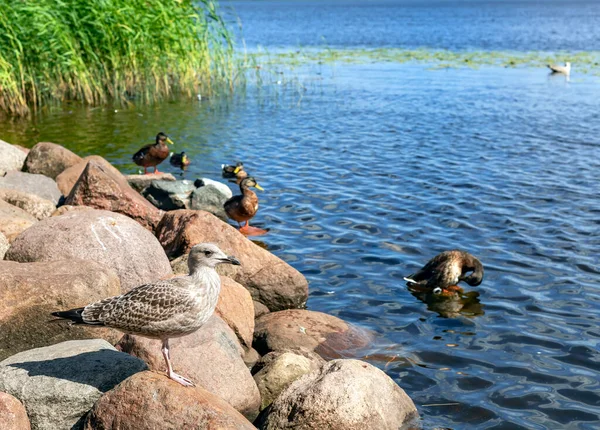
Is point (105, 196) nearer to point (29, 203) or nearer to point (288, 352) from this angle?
point (29, 203)

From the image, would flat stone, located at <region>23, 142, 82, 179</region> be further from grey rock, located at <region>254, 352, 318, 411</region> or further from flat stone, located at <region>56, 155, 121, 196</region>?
grey rock, located at <region>254, 352, 318, 411</region>

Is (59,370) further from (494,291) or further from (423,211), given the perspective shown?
(423,211)

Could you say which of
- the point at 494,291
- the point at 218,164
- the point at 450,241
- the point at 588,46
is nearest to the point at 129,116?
the point at 218,164

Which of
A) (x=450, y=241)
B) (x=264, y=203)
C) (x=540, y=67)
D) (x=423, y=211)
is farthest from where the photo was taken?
(x=540, y=67)

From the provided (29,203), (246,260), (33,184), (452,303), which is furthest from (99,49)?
(452,303)

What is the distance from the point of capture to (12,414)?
6.50 m

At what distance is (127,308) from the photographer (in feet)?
21.7

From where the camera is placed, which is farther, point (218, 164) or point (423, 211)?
point (218, 164)

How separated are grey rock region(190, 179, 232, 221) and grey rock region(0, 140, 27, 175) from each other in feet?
13.5

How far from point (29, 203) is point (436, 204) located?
8.66 m

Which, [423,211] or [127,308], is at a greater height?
[127,308]

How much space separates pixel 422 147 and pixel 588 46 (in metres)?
36.5

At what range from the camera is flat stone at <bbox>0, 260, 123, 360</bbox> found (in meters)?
8.01

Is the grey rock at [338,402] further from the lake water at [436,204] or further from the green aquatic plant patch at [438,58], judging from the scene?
the green aquatic plant patch at [438,58]
